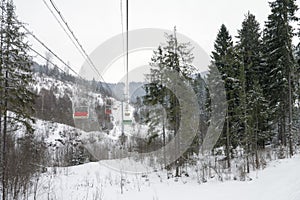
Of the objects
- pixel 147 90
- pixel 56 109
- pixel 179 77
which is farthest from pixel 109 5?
pixel 56 109

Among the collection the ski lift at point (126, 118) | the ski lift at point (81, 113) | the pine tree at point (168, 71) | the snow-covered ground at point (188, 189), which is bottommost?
the snow-covered ground at point (188, 189)

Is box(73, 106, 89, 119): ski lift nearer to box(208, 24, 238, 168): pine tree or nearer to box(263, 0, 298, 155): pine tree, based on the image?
box(208, 24, 238, 168): pine tree

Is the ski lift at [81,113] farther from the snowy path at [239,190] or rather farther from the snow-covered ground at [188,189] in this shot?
the snowy path at [239,190]

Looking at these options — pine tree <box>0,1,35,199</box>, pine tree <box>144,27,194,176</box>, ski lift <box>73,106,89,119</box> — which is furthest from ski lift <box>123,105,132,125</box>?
pine tree <box>0,1,35,199</box>

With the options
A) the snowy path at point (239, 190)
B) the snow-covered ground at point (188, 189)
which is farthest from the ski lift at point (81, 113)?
the snowy path at point (239, 190)

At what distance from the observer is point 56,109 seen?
5278 centimetres

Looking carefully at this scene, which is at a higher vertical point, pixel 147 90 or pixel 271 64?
pixel 271 64

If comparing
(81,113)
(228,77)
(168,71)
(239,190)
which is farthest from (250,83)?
(81,113)

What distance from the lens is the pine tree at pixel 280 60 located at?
15734 millimetres

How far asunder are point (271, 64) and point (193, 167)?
10.5 meters

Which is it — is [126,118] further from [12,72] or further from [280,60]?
[280,60]

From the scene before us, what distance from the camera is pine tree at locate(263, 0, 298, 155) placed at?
1573cm

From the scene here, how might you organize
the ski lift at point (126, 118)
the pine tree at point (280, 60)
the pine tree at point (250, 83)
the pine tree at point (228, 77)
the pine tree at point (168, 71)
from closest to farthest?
the pine tree at point (250, 83)
the pine tree at point (228, 77)
the pine tree at point (168, 71)
the pine tree at point (280, 60)
the ski lift at point (126, 118)

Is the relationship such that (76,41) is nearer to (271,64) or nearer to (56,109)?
(271,64)
